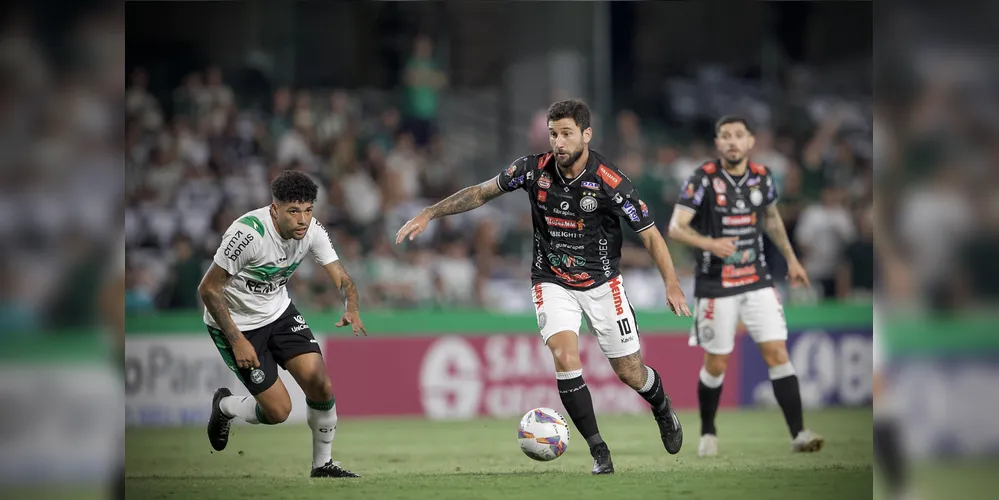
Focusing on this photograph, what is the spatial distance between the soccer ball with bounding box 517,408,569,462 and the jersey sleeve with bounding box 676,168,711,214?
239cm

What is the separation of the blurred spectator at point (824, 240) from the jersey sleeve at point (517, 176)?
7765 millimetres

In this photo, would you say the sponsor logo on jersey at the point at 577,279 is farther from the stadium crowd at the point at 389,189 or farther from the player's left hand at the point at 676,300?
the stadium crowd at the point at 389,189

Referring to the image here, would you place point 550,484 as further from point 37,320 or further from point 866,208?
point 866,208

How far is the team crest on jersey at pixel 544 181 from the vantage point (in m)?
7.14

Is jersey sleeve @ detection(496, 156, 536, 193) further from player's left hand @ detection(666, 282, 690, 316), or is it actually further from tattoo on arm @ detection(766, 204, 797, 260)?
tattoo on arm @ detection(766, 204, 797, 260)

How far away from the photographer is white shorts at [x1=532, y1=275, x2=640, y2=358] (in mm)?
7117

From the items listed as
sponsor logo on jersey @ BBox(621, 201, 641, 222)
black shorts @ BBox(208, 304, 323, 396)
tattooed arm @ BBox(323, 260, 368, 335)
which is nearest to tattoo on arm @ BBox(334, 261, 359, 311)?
tattooed arm @ BBox(323, 260, 368, 335)

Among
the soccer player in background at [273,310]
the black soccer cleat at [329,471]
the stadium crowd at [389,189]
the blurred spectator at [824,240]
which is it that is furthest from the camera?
the blurred spectator at [824,240]

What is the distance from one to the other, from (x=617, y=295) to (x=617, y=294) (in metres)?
0.01

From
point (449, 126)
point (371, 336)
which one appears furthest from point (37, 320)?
point (449, 126)

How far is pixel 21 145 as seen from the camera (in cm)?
206

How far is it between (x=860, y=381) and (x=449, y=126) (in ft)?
21.8

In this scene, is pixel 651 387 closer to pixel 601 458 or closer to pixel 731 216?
pixel 601 458

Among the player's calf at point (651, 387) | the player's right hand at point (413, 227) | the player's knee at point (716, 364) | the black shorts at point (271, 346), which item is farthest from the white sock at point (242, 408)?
the player's knee at point (716, 364)
